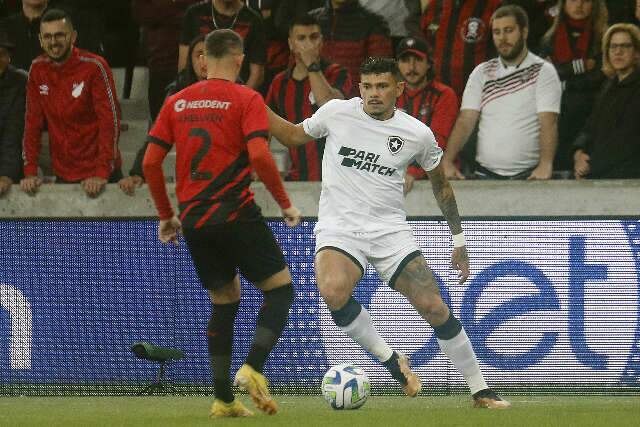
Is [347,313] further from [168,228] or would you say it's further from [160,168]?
[160,168]

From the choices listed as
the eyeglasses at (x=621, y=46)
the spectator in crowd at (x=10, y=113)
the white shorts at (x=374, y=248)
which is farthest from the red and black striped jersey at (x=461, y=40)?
the spectator in crowd at (x=10, y=113)

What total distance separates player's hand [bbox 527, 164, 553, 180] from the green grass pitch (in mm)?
1975

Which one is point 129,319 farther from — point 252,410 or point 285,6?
point 285,6

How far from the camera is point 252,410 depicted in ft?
26.2

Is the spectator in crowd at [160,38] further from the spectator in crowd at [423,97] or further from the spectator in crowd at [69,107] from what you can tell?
the spectator in crowd at [423,97]

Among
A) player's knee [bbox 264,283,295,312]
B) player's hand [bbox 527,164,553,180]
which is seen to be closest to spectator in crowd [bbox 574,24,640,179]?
player's hand [bbox 527,164,553,180]

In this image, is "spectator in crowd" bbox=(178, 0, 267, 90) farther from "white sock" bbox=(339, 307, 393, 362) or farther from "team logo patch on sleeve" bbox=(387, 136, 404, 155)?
"white sock" bbox=(339, 307, 393, 362)

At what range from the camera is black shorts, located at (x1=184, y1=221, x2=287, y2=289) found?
23.6 feet

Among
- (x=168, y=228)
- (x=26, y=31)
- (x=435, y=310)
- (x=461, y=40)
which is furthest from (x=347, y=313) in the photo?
(x=26, y=31)

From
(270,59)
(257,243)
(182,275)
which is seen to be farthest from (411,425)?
(270,59)

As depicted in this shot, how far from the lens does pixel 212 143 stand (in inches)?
280

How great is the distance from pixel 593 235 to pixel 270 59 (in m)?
3.88

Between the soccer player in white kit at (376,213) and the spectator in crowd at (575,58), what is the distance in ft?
10.6

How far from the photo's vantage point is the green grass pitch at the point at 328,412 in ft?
23.1
